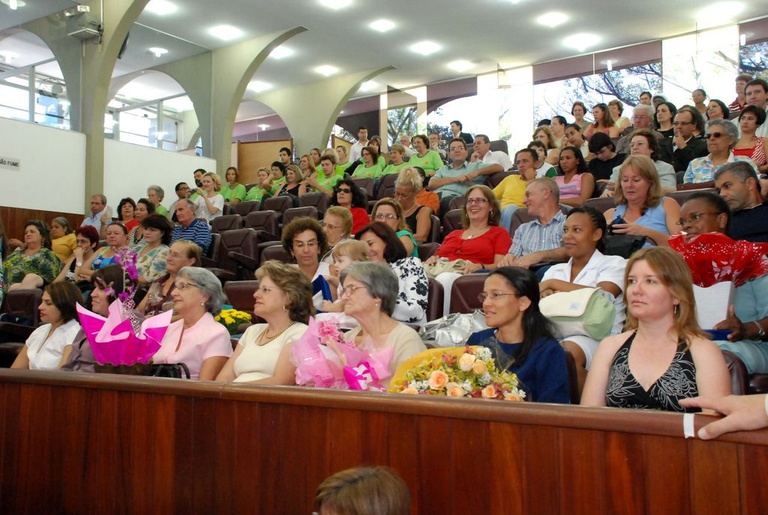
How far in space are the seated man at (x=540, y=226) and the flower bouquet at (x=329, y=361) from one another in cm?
157

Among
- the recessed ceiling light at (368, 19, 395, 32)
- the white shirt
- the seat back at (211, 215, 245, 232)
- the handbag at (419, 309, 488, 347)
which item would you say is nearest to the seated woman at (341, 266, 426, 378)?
the handbag at (419, 309, 488, 347)

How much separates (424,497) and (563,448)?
Answer: 314 mm

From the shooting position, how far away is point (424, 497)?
1.40 m

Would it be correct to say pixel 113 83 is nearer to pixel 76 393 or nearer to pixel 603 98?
pixel 603 98

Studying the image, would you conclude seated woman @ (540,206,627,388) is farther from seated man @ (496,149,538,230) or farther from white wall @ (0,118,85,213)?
white wall @ (0,118,85,213)

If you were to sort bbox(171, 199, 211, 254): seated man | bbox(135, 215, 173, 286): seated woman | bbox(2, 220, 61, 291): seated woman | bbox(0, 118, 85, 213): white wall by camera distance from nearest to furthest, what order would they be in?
bbox(135, 215, 173, 286): seated woman < bbox(2, 220, 61, 291): seated woman < bbox(171, 199, 211, 254): seated man < bbox(0, 118, 85, 213): white wall

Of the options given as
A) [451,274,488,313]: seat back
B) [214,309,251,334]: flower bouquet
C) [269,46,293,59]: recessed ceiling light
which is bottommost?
[214,309,251,334]: flower bouquet

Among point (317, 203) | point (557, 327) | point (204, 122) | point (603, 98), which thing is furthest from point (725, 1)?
point (557, 327)

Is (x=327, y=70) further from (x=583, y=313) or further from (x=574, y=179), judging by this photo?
(x=583, y=313)

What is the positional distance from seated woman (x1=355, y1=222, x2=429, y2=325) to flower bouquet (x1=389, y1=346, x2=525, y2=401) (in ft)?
3.45

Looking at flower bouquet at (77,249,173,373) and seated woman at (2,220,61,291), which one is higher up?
seated woman at (2,220,61,291)

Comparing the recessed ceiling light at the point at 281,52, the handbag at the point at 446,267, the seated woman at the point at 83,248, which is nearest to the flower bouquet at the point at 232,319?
the handbag at the point at 446,267

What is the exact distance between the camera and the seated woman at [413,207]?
180 inches

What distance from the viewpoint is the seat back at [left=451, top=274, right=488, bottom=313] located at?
3039mm
